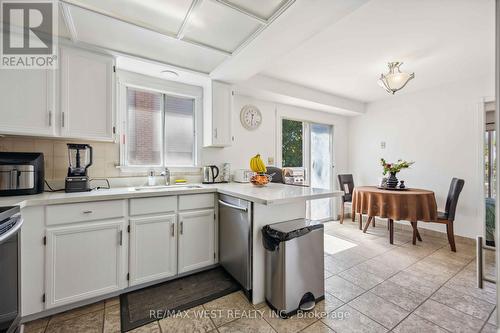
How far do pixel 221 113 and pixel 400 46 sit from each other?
Result: 2185 mm

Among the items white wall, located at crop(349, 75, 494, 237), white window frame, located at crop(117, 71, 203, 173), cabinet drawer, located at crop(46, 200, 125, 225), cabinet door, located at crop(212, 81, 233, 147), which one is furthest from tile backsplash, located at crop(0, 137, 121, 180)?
white wall, located at crop(349, 75, 494, 237)

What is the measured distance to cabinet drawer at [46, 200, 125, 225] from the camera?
5.34 ft

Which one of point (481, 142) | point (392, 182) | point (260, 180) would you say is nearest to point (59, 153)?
point (260, 180)

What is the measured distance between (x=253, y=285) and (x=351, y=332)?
30.6 inches

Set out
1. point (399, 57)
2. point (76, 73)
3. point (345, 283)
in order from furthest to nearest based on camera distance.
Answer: point (399, 57), point (345, 283), point (76, 73)

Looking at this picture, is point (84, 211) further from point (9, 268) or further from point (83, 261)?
point (9, 268)

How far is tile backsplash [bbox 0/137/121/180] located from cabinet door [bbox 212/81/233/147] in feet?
3.84

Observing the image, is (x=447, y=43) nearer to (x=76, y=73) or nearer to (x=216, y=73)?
(x=216, y=73)

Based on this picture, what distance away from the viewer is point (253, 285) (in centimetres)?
182

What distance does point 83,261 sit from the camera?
172 cm

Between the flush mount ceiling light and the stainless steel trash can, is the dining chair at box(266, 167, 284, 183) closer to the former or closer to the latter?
the stainless steel trash can

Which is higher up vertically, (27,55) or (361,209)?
(27,55)

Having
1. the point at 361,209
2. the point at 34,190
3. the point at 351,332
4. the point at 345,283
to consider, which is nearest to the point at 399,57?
the point at 361,209

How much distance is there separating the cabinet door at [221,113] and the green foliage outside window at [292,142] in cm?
143
